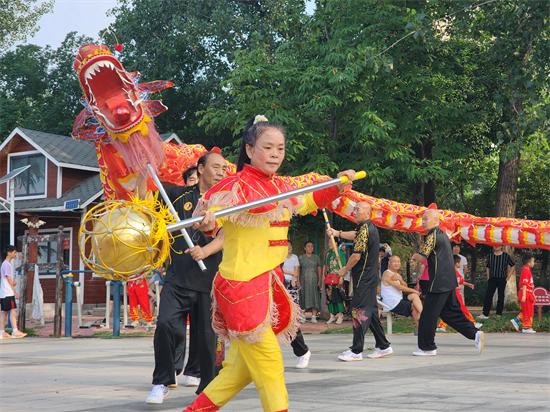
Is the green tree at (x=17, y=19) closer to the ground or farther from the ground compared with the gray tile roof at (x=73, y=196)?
farther from the ground

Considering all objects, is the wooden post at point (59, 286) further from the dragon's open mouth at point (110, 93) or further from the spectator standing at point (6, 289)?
the dragon's open mouth at point (110, 93)

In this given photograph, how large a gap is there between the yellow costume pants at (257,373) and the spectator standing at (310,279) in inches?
503

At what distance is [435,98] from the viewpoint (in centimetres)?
1700

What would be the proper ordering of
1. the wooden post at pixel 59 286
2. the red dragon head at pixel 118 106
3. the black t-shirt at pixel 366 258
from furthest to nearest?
the wooden post at pixel 59 286 → the black t-shirt at pixel 366 258 → the red dragon head at pixel 118 106

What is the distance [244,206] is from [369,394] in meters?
2.69

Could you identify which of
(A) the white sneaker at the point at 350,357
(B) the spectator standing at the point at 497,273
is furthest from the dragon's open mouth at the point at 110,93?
(B) the spectator standing at the point at 497,273

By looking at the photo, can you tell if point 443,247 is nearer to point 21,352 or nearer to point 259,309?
point 259,309

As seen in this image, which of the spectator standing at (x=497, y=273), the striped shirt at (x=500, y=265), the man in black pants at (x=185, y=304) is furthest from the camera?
the striped shirt at (x=500, y=265)

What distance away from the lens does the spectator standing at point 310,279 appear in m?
16.8

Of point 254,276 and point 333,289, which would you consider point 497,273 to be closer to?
point 333,289

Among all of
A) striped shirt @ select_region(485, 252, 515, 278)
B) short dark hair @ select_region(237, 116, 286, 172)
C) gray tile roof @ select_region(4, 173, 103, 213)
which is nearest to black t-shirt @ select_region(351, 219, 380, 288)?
short dark hair @ select_region(237, 116, 286, 172)

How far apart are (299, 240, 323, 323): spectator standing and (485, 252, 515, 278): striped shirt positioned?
4.29 meters

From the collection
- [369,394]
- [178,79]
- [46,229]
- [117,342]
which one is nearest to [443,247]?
[369,394]

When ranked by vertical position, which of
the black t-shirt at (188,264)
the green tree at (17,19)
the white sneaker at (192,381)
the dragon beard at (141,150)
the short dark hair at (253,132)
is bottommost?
the white sneaker at (192,381)
